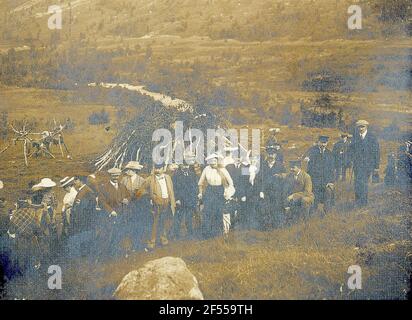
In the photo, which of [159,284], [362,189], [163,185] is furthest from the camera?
[362,189]

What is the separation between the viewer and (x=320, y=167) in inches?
443

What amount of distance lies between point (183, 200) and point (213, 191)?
504 mm

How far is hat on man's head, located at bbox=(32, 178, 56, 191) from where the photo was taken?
437 inches

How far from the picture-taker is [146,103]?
37.0 feet

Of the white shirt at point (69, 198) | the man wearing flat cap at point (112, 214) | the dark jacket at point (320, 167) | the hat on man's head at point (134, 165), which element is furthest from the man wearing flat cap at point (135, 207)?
the dark jacket at point (320, 167)

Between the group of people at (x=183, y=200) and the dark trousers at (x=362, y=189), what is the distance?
2cm

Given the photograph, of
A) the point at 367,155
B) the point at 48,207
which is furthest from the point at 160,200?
the point at 367,155

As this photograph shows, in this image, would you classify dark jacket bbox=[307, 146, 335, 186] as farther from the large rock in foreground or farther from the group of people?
the large rock in foreground

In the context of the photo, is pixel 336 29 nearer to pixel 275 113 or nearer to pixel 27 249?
pixel 275 113

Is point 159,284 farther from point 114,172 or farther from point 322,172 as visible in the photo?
point 322,172

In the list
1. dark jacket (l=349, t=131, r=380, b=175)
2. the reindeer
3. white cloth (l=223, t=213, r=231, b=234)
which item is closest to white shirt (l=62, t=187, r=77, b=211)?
the reindeer

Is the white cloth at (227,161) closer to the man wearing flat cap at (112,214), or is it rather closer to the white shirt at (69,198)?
the man wearing flat cap at (112,214)

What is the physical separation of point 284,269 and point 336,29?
3.98 metres

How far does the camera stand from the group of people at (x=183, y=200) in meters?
11.0
